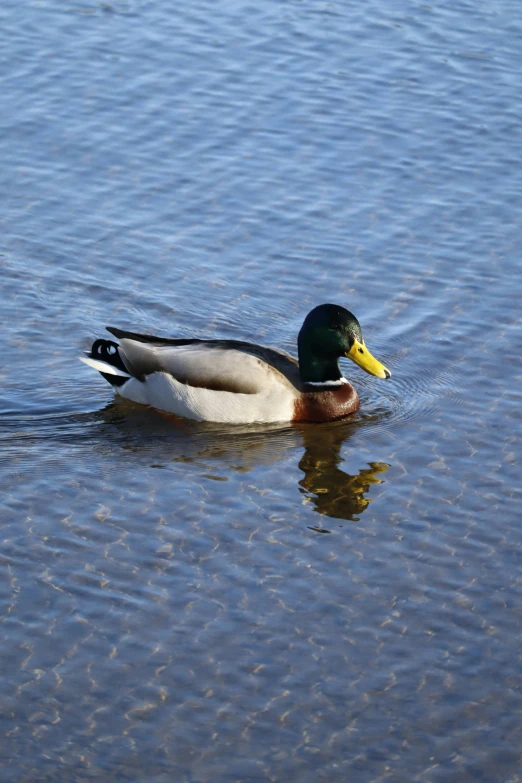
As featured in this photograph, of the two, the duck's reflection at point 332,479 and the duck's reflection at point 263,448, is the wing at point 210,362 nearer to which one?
the duck's reflection at point 263,448

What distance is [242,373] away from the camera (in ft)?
33.4

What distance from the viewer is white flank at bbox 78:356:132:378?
10.5 meters

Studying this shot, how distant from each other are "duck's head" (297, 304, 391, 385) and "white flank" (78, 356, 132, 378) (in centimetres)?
141

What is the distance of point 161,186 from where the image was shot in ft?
45.6

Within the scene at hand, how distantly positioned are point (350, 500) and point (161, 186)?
5650mm

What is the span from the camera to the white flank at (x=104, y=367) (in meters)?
10.5

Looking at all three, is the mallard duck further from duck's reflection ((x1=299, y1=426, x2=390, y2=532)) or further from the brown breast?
duck's reflection ((x1=299, y1=426, x2=390, y2=532))

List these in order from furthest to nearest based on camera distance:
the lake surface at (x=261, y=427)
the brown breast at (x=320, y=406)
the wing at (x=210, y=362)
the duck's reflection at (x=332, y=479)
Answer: the brown breast at (x=320, y=406) → the wing at (x=210, y=362) → the duck's reflection at (x=332, y=479) → the lake surface at (x=261, y=427)

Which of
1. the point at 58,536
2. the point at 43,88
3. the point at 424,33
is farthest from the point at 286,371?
the point at 424,33

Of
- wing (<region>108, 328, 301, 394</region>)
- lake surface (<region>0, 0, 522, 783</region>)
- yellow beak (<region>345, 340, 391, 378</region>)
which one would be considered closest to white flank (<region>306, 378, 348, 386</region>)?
wing (<region>108, 328, 301, 394</region>)

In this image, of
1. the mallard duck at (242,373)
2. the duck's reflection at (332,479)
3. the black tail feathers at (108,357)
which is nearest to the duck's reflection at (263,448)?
the duck's reflection at (332,479)

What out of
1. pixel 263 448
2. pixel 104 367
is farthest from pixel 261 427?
pixel 104 367

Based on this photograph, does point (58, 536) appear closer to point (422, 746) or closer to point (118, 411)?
point (118, 411)

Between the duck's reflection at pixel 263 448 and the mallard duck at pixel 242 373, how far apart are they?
0.39 ft
